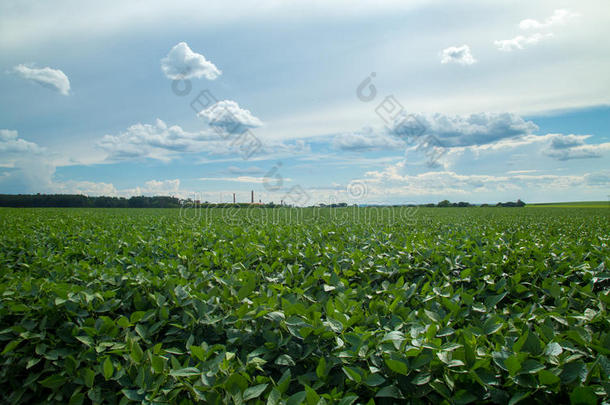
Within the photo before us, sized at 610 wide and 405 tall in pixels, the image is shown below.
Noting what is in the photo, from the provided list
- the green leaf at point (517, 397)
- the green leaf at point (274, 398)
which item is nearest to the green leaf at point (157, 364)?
the green leaf at point (274, 398)

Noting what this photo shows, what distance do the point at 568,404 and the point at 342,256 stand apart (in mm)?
2887

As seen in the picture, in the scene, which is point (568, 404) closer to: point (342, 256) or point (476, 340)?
point (476, 340)

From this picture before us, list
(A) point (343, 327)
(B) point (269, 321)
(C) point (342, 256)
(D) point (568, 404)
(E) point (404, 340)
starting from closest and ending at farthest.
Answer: (D) point (568, 404) < (E) point (404, 340) < (A) point (343, 327) < (B) point (269, 321) < (C) point (342, 256)

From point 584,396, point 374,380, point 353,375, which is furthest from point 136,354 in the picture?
point 584,396

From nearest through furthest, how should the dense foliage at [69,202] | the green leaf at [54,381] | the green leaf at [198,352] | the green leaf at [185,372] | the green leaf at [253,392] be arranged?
the green leaf at [253,392] < the green leaf at [185,372] < the green leaf at [198,352] < the green leaf at [54,381] < the dense foliage at [69,202]

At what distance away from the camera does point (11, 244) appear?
6164 mm

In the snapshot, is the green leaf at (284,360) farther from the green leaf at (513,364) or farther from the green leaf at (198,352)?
the green leaf at (513,364)

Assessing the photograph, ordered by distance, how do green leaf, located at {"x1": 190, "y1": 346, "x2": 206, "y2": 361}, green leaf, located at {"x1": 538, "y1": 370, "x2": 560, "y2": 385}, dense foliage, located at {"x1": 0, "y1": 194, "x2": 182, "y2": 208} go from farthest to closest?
dense foliage, located at {"x1": 0, "y1": 194, "x2": 182, "y2": 208}
green leaf, located at {"x1": 190, "y1": 346, "x2": 206, "y2": 361}
green leaf, located at {"x1": 538, "y1": 370, "x2": 560, "y2": 385}

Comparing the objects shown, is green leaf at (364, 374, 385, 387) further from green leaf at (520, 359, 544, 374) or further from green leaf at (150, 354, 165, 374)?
green leaf at (150, 354, 165, 374)

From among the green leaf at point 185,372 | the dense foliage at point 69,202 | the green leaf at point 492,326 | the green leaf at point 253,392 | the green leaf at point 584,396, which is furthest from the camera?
the dense foliage at point 69,202

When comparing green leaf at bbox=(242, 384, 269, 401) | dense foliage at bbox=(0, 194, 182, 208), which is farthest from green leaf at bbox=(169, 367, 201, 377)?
dense foliage at bbox=(0, 194, 182, 208)

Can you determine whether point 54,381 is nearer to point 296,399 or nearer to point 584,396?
point 296,399

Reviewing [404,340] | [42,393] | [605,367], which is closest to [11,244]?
[42,393]

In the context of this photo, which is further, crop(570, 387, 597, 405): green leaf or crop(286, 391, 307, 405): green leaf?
crop(286, 391, 307, 405): green leaf
